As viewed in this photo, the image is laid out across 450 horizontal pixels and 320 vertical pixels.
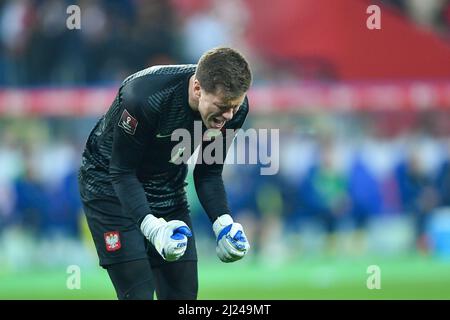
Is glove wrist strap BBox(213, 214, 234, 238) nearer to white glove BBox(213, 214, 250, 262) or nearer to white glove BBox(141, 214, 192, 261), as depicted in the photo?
white glove BBox(213, 214, 250, 262)

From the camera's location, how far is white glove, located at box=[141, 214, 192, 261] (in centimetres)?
678

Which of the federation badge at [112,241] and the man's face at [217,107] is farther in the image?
the federation badge at [112,241]

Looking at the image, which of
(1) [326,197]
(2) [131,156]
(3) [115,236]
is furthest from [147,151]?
(1) [326,197]

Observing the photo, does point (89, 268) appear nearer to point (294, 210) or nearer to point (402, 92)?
point (294, 210)

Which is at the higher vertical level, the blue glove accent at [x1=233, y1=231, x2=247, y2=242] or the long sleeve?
the long sleeve

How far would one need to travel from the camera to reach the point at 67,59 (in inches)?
754

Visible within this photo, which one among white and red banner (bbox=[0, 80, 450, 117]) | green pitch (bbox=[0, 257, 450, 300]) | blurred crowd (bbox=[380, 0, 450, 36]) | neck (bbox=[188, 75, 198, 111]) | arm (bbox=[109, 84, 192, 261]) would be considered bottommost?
green pitch (bbox=[0, 257, 450, 300])

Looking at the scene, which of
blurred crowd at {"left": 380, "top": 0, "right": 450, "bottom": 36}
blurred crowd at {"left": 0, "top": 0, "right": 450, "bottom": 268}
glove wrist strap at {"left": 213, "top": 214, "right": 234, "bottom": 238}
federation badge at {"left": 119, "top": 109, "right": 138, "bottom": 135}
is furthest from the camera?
blurred crowd at {"left": 380, "top": 0, "right": 450, "bottom": 36}

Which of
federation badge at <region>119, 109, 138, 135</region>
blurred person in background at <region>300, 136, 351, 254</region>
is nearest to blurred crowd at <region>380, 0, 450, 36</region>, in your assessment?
blurred person in background at <region>300, 136, 351, 254</region>

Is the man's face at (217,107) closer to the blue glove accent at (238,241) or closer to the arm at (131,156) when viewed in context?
the arm at (131,156)

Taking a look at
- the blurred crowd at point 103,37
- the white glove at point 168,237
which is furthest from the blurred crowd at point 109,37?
the white glove at point 168,237

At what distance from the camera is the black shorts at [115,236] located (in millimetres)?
7473

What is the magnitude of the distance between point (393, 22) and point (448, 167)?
3.35m

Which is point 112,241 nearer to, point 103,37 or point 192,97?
point 192,97
